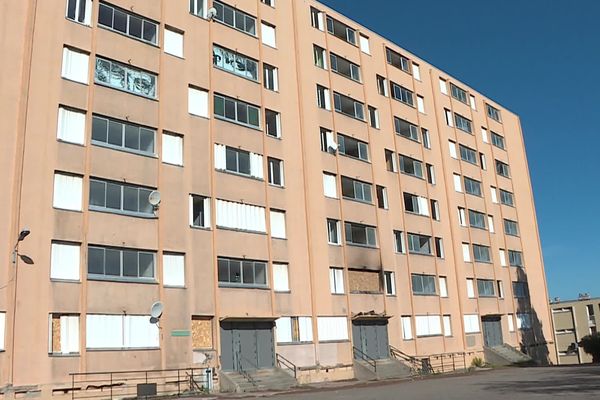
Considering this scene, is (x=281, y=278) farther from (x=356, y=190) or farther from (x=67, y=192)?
(x=67, y=192)

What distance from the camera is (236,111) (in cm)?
3619

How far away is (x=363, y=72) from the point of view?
46.5 m

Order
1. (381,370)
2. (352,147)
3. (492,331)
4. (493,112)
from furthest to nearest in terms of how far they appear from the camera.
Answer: (493,112), (492,331), (352,147), (381,370)

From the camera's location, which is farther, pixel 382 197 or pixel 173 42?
pixel 382 197

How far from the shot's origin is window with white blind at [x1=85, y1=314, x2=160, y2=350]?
2720cm

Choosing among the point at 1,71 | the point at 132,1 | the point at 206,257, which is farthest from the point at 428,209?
the point at 1,71

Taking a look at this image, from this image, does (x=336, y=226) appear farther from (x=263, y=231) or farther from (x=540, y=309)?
(x=540, y=309)

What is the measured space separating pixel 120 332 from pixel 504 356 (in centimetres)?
3263

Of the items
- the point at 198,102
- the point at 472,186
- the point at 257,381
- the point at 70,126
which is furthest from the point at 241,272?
the point at 472,186

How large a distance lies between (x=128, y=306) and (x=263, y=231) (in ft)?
30.0

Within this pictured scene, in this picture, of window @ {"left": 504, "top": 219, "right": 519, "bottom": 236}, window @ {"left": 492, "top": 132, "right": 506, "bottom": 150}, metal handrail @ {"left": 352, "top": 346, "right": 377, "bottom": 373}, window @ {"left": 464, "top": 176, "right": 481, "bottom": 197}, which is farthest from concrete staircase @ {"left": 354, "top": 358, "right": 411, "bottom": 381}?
window @ {"left": 492, "top": 132, "right": 506, "bottom": 150}

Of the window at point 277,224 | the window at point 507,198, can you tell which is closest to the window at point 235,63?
the window at point 277,224

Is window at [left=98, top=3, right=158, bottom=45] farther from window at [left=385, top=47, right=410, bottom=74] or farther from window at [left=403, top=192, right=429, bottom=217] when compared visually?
window at [left=385, top=47, right=410, bottom=74]

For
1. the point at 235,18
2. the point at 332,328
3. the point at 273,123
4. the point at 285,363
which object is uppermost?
the point at 235,18
